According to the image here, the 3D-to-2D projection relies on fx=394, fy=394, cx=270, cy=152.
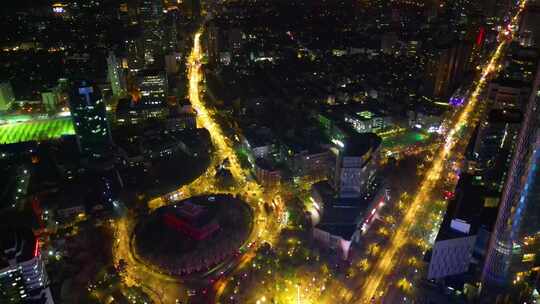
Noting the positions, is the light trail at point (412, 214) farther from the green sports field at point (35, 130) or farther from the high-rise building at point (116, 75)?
the high-rise building at point (116, 75)

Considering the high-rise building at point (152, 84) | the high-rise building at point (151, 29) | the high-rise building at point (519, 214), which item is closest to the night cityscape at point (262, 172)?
the high-rise building at point (519, 214)

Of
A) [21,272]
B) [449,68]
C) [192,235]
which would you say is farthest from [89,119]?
[449,68]

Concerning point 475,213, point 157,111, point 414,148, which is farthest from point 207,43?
point 475,213

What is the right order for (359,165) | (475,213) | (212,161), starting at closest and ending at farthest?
(475,213), (359,165), (212,161)

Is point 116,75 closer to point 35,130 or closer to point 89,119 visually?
Result: point 35,130

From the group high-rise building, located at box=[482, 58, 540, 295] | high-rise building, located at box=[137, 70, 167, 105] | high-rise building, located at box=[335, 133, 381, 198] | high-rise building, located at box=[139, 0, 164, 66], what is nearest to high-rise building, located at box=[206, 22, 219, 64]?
high-rise building, located at box=[139, 0, 164, 66]

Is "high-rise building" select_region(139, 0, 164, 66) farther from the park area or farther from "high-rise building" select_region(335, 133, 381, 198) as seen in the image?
"high-rise building" select_region(335, 133, 381, 198)

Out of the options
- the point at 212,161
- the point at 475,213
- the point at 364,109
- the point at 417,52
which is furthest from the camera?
the point at 417,52

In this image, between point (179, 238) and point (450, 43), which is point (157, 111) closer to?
point (179, 238)
